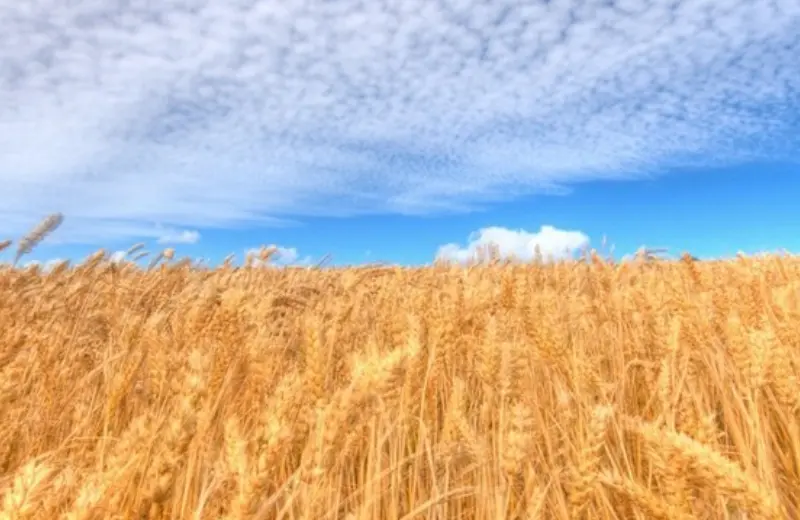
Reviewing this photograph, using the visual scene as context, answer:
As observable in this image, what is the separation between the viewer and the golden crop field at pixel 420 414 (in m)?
1.22

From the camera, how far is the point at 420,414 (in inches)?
86.5

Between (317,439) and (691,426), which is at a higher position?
(691,426)

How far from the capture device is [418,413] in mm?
2684

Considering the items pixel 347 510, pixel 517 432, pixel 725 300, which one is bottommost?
pixel 347 510

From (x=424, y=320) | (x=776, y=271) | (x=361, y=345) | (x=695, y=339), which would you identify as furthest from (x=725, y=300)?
(x=776, y=271)

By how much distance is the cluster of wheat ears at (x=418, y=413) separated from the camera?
122 centimetres

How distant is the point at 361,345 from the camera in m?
3.81

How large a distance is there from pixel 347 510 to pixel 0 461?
1374 mm

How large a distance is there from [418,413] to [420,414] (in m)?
0.50

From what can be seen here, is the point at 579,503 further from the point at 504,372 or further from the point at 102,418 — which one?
the point at 102,418

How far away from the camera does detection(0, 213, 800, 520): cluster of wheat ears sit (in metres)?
1.22

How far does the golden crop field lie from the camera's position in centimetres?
122

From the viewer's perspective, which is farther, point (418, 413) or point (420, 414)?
point (418, 413)

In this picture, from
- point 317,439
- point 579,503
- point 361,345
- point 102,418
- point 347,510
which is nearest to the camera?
point 317,439
